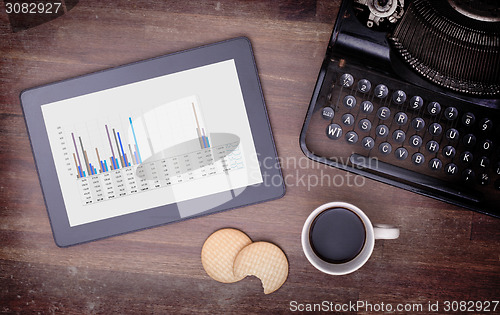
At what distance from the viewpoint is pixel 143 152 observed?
0.93m

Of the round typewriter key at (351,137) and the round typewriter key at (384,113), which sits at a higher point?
the round typewriter key at (384,113)

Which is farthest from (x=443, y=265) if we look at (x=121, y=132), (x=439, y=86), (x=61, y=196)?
(x=61, y=196)

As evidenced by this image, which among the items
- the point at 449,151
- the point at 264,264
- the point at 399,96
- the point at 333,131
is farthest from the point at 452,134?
the point at 264,264

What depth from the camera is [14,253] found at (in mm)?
973

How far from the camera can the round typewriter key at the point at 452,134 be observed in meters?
0.88

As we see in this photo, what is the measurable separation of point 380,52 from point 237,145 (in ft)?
1.28

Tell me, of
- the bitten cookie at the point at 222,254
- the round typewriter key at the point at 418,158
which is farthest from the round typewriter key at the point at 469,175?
the bitten cookie at the point at 222,254

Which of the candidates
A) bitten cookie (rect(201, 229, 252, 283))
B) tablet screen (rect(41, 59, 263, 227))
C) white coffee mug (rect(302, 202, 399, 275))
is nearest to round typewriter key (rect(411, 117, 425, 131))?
white coffee mug (rect(302, 202, 399, 275))

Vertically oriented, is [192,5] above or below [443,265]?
above

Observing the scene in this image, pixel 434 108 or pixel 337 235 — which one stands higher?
pixel 434 108

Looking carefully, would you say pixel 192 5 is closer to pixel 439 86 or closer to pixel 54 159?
pixel 54 159

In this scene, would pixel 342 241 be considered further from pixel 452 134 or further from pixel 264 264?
pixel 452 134

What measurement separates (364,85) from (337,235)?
0.35 metres

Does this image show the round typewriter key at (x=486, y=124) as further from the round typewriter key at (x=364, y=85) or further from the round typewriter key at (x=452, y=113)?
the round typewriter key at (x=364, y=85)
